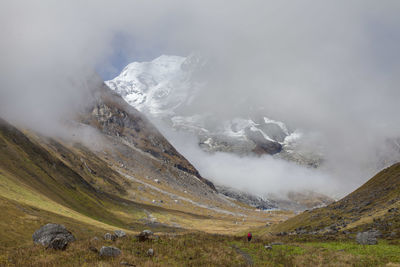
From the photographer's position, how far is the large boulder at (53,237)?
23.0 m

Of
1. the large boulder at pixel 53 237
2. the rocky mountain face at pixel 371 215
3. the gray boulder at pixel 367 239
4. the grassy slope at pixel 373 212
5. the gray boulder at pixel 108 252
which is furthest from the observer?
the grassy slope at pixel 373 212

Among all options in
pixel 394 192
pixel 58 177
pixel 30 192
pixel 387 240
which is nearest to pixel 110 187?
pixel 58 177

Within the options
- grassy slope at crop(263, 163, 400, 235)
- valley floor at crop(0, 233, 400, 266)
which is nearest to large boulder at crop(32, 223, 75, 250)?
valley floor at crop(0, 233, 400, 266)

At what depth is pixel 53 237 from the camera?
25438 mm

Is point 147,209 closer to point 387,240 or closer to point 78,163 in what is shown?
point 78,163

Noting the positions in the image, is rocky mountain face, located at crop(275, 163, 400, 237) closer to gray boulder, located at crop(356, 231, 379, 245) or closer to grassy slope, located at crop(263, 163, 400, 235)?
grassy slope, located at crop(263, 163, 400, 235)

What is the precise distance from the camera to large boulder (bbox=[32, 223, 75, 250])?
75.6ft

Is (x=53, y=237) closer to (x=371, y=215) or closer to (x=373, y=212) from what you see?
(x=371, y=215)

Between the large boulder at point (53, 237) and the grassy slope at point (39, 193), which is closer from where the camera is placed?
the large boulder at point (53, 237)

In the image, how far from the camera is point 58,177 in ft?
346

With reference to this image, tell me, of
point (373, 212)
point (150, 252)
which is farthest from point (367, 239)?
point (150, 252)

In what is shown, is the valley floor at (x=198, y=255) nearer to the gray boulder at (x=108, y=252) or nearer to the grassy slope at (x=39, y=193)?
the gray boulder at (x=108, y=252)

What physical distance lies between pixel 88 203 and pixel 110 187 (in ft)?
277

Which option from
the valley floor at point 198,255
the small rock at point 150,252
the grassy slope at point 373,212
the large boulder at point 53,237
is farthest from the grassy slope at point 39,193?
the grassy slope at point 373,212
